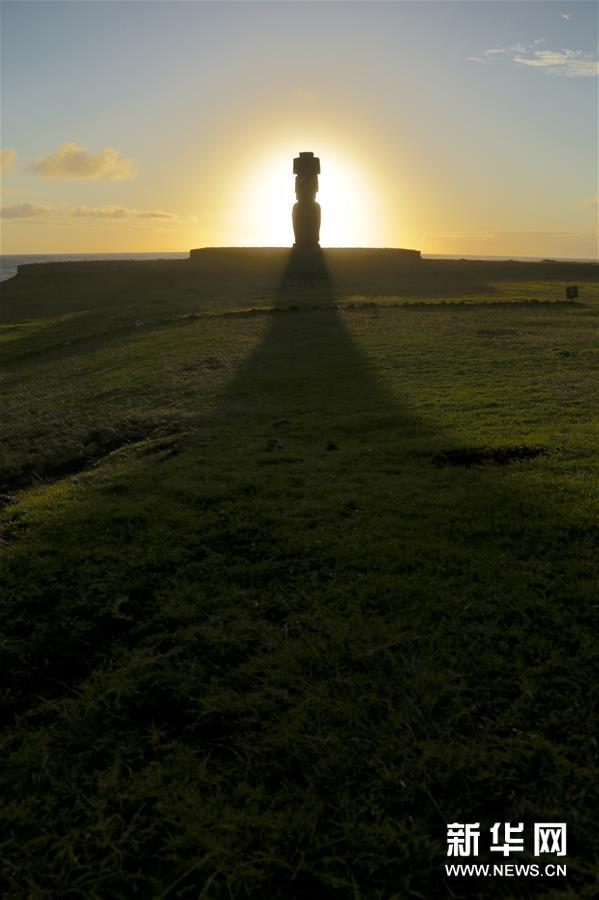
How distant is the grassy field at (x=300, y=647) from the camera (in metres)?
3.55

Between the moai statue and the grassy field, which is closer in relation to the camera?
the grassy field

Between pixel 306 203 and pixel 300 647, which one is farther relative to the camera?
pixel 306 203

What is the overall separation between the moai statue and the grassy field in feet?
133

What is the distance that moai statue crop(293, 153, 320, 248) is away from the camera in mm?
47906

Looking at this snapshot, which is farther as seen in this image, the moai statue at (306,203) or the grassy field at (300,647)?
the moai statue at (306,203)

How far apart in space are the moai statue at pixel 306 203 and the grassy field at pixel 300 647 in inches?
1598

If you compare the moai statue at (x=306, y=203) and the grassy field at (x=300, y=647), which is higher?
the moai statue at (x=306, y=203)

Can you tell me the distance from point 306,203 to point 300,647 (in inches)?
Result: 1908

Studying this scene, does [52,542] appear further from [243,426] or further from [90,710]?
[243,426]

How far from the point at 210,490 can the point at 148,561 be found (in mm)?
1776

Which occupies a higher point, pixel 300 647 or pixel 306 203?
pixel 306 203

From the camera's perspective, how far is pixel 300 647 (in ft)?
16.2

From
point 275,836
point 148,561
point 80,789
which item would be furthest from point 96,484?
point 275,836

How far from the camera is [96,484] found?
8.75 m
